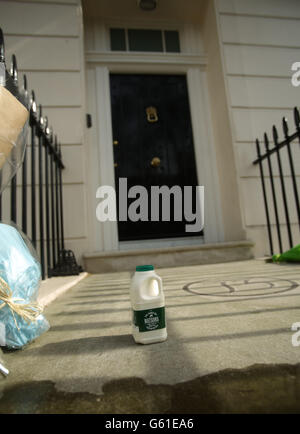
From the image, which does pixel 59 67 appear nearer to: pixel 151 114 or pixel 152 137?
pixel 151 114

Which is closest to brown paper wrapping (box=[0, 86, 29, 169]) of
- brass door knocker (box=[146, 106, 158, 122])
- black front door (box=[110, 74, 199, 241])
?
black front door (box=[110, 74, 199, 241])

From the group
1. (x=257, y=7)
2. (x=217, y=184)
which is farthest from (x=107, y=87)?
(x=257, y=7)

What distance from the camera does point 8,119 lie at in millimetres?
608

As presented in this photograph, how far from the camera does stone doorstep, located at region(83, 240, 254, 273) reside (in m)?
2.39

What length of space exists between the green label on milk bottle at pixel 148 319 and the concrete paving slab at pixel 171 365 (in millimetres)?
42

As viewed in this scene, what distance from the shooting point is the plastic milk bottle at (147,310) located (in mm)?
582

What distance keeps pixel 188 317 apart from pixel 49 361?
0.42m

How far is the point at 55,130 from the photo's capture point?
8.70ft

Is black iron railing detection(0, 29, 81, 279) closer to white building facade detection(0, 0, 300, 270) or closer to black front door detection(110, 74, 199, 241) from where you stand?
white building facade detection(0, 0, 300, 270)

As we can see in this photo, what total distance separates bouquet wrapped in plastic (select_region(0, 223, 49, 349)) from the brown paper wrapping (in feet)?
0.71

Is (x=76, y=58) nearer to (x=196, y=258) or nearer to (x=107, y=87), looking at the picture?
(x=107, y=87)

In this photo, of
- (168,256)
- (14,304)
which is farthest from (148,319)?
(168,256)

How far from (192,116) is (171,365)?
11.2ft

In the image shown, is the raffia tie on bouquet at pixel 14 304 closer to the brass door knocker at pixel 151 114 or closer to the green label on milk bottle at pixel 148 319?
the green label on milk bottle at pixel 148 319
